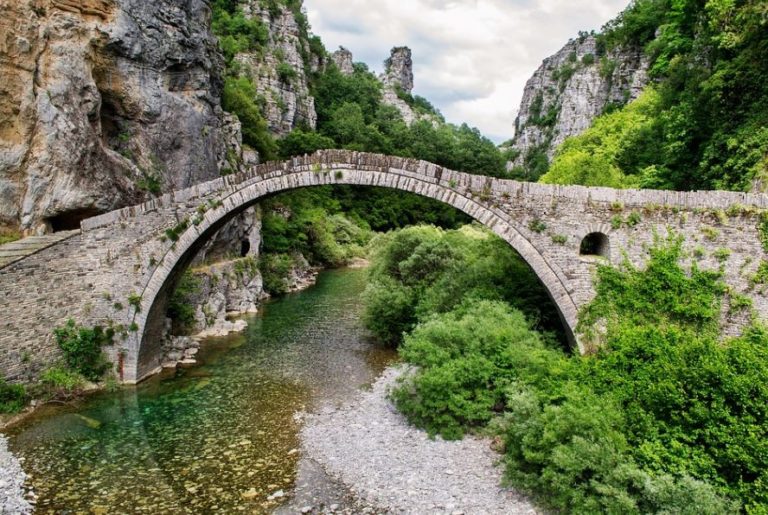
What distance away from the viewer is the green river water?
806 cm

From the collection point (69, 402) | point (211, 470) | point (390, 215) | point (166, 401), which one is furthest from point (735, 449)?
point (390, 215)

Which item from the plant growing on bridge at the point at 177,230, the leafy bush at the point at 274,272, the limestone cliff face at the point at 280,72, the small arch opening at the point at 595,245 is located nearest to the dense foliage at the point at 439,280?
the small arch opening at the point at 595,245

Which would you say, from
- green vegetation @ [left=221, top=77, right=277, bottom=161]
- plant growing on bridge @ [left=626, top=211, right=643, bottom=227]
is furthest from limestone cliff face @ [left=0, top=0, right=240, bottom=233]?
plant growing on bridge @ [left=626, top=211, right=643, bottom=227]

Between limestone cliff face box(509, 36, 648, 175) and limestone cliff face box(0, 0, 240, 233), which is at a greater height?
limestone cliff face box(509, 36, 648, 175)

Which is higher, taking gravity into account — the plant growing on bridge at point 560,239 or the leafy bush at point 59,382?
the plant growing on bridge at point 560,239

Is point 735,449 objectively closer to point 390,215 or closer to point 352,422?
point 352,422

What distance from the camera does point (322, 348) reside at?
16562 millimetres

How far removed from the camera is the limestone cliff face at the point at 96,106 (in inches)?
496

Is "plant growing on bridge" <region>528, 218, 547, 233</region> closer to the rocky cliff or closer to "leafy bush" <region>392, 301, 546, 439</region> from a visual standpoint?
"leafy bush" <region>392, 301, 546, 439</region>

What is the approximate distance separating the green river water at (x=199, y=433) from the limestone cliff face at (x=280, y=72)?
112ft

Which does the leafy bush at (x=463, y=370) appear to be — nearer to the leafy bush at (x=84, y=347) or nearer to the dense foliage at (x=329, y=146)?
the leafy bush at (x=84, y=347)

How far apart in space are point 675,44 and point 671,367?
2039cm

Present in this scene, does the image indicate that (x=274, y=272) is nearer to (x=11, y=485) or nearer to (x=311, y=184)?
(x=311, y=184)

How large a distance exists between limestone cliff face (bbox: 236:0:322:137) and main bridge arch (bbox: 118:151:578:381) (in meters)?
35.0
